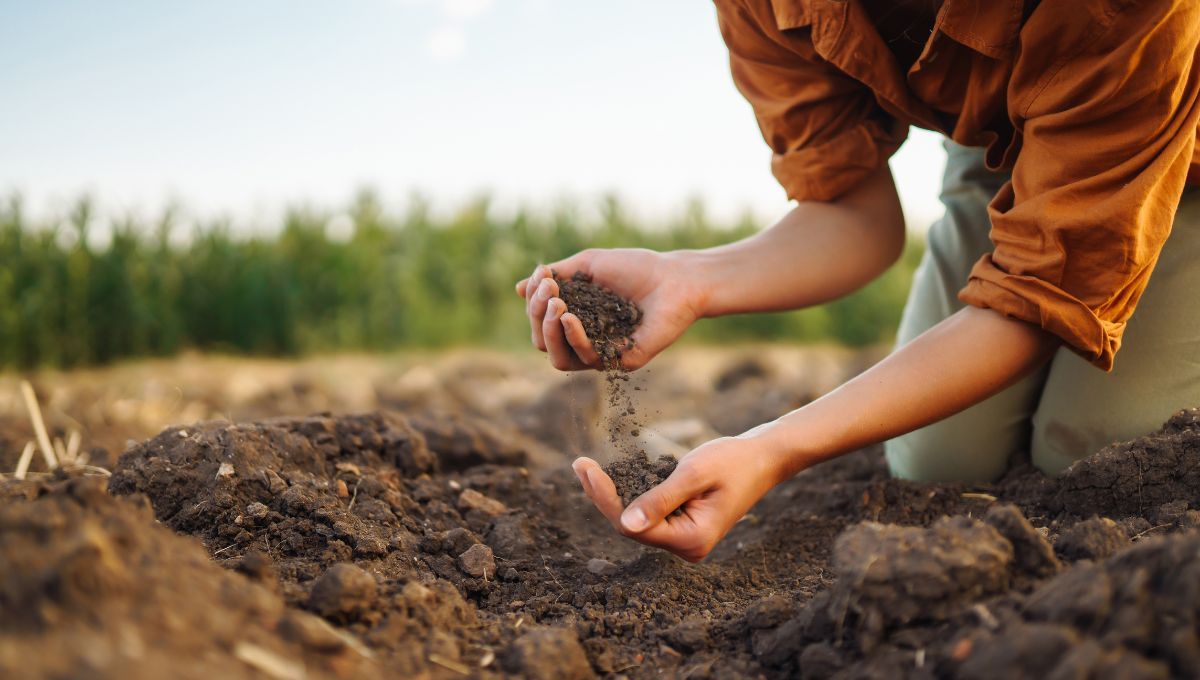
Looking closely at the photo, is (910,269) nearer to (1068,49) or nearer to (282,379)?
(282,379)

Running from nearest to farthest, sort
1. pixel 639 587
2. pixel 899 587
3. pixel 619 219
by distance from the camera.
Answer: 1. pixel 899 587
2. pixel 639 587
3. pixel 619 219

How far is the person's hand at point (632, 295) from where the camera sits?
1.80m

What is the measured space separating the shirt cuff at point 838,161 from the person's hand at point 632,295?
1.23 ft

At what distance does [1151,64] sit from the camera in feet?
4.77

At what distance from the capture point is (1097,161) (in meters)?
1.54

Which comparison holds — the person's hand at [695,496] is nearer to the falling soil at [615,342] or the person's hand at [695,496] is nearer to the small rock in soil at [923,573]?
the falling soil at [615,342]

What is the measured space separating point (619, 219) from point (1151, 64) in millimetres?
5211

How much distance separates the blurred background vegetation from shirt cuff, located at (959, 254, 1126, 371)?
4.21 meters

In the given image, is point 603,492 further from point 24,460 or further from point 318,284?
point 318,284

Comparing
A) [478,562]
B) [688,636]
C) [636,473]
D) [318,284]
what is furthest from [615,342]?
[318,284]

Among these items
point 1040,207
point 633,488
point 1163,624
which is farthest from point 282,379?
point 1163,624

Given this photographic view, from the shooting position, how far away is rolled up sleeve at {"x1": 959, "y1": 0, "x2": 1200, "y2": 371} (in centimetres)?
146

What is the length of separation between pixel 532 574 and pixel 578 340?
0.47 metres

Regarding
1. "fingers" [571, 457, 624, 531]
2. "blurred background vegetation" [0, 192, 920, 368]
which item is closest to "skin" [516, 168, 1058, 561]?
"fingers" [571, 457, 624, 531]
